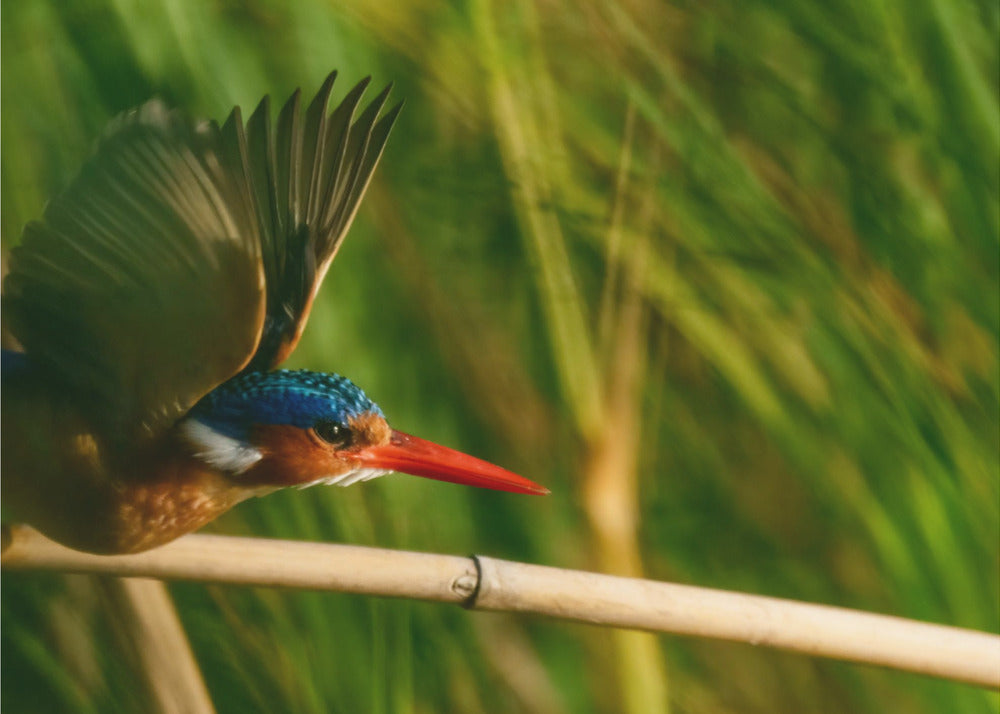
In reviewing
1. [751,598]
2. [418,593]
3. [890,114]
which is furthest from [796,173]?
[418,593]

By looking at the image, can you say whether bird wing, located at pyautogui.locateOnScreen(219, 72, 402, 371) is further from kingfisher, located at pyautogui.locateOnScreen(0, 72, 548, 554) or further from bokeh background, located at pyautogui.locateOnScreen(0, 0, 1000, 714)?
bokeh background, located at pyautogui.locateOnScreen(0, 0, 1000, 714)

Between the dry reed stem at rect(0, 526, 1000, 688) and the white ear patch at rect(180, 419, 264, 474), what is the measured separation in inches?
2.6

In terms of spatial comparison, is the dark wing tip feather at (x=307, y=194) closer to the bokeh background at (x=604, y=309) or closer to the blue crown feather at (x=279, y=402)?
the blue crown feather at (x=279, y=402)

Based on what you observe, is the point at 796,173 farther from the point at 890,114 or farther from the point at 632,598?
the point at 632,598

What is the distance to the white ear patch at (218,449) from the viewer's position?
0.49 metres

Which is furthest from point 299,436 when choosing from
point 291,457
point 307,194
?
point 307,194

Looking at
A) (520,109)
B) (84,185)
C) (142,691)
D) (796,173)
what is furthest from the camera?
(796,173)

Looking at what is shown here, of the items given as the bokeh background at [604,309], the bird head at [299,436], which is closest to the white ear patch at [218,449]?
the bird head at [299,436]

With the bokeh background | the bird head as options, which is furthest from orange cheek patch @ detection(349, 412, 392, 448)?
the bokeh background

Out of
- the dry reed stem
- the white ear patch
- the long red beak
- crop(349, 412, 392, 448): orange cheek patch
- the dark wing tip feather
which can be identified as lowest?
the dry reed stem

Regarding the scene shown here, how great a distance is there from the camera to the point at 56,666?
0.77 m

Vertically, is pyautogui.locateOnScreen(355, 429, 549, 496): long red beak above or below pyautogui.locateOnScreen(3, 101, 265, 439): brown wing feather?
below

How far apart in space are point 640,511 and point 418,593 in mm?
487

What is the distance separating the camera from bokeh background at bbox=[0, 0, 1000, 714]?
27.7 inches
